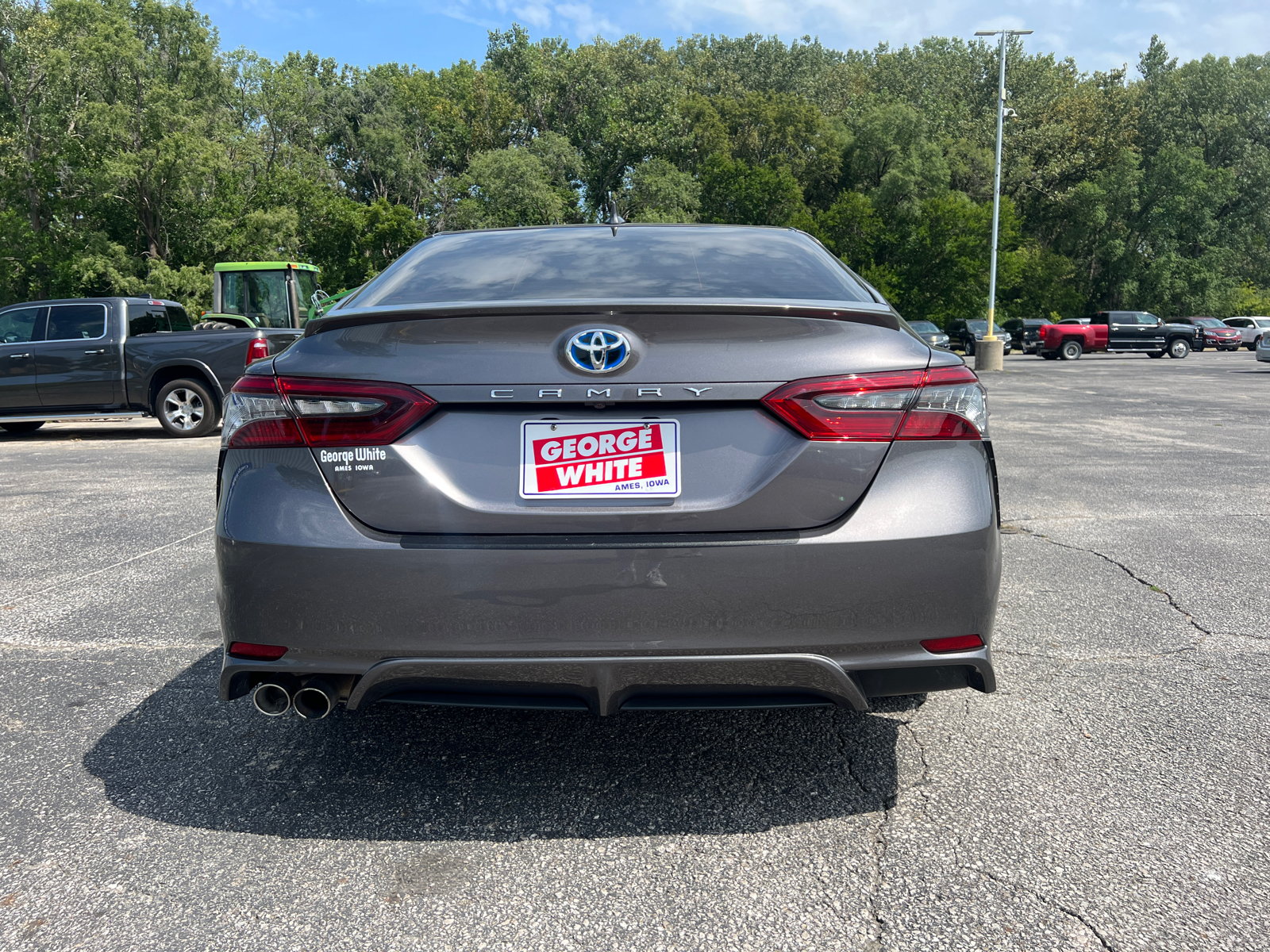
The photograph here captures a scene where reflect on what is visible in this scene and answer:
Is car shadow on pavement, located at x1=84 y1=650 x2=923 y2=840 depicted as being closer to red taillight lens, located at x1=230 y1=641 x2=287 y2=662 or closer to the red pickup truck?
red taillight lens, located at x1=230 y1=641 x2=287 y2=662

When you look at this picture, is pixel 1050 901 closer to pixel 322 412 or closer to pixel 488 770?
pixel 488 770

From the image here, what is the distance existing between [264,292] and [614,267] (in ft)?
64.4

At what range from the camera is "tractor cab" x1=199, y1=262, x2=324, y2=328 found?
67.0 ft

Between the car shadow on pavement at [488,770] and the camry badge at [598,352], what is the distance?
3.87ft

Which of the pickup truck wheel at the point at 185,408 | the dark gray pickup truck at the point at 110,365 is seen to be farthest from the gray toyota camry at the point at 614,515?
the pickup truck wheel at the point at 185,408

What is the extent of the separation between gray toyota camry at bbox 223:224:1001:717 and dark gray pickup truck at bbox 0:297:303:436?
439 inches

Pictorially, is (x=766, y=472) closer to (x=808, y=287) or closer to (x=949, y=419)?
(x=949, y=419)

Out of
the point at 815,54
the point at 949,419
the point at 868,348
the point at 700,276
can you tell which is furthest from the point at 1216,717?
the point at 815,54

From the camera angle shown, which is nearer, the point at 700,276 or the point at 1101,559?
the point at 700,276

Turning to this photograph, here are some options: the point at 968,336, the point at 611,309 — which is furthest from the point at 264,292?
the point at 968,336

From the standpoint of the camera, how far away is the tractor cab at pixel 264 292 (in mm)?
20422

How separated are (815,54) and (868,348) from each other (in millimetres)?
88023

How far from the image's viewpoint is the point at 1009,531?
6121 millimetres

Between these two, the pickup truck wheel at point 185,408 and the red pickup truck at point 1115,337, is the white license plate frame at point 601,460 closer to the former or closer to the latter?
the pickup truck wheel at point 185,408
